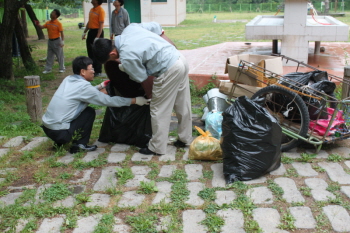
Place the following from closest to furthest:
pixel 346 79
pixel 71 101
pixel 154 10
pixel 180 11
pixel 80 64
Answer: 1. pixel 71 101
2. pixel 80 64
3. pixel 346 79
4. pixel 154 10
5. pixel 180 11

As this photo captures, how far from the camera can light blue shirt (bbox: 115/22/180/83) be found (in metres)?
4.07

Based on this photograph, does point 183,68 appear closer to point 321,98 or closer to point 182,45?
point 321,98

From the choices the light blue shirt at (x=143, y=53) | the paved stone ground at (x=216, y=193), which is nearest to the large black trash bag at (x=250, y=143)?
the paved stone ground at (x=216, y=193)

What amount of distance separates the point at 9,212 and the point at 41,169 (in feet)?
3.00

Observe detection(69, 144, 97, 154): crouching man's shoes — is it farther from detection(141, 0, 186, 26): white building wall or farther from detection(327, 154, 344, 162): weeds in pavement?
detection(141, 0, 186, 26): white building wall

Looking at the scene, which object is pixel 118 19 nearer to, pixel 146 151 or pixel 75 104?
pixel 75 104

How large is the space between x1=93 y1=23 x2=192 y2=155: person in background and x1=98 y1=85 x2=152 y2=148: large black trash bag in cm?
24

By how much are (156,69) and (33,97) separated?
230 centimetres

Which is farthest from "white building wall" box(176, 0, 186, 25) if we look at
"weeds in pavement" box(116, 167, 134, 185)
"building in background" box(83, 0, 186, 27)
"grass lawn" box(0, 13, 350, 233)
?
"weeds in pavement" box(116, 167, 134, 185)

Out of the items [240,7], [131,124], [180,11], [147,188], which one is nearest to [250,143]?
[147,188]

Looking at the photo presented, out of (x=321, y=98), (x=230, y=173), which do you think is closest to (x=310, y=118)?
(x=321, y=98)

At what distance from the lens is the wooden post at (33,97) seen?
5.64 meters

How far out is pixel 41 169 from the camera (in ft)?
13.9

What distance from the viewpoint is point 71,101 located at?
14.7 feet
